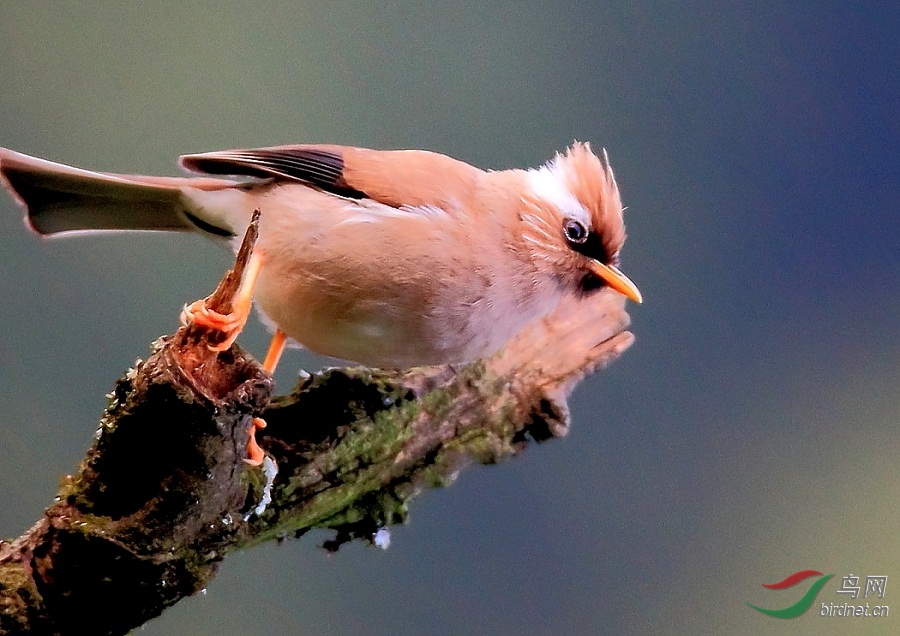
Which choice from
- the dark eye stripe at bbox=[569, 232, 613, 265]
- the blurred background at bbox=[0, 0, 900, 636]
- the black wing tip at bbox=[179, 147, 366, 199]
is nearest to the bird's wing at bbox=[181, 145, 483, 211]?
the black wing tip at bbox=[179, 147, 366, 199]

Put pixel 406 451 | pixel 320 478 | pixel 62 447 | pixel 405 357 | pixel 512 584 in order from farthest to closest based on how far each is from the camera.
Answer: pixel 512 584 < pixel 62 447 < pixel 406 451 < pixel 320 478 < pixel 405 357

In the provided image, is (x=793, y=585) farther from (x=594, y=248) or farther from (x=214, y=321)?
(x=214, y=321)

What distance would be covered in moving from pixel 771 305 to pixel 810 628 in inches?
37.7

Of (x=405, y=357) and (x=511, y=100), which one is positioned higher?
(x=511, y=100)

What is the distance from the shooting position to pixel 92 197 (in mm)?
1689

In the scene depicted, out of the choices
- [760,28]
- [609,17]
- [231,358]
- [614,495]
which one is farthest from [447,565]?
[760,28]

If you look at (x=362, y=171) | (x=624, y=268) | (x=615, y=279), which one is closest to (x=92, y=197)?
(x=362, y=171)

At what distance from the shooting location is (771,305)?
7.63 ft

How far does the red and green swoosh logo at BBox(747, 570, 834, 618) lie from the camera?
2.12 meters

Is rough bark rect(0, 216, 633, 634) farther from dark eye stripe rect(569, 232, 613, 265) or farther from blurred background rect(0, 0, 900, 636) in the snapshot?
dark eye stripe rect(569, 232, 613, 265)

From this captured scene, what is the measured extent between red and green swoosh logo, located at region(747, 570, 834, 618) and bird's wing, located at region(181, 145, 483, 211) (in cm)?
152

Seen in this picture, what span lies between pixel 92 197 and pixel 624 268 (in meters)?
1.48

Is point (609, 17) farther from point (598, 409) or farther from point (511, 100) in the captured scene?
point (598, 409)

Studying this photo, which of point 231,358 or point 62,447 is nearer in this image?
point 231,358
